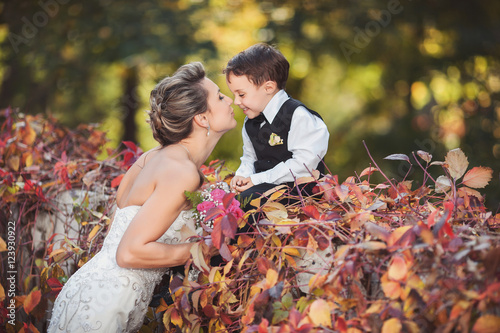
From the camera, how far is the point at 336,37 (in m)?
8.98

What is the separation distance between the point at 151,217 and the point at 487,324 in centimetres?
148

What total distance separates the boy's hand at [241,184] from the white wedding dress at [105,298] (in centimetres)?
61

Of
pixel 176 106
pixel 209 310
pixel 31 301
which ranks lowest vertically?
pixel 31 301

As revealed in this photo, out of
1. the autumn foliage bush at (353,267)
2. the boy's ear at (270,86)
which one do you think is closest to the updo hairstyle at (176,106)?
the boy's ear at (270,86)

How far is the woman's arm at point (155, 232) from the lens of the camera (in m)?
2.27

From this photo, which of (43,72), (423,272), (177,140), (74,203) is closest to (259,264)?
(423,272)

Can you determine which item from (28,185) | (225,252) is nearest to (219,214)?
(225,252)

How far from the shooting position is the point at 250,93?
3.03m

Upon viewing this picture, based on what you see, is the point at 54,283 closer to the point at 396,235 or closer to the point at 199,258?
the point at 199,258

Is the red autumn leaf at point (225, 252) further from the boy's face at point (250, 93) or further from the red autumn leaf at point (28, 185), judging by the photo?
the red autumn leaf at point (28, 185)

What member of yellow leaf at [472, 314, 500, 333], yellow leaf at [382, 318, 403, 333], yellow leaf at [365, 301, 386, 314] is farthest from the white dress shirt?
yellow leaf at [472, 314, 500, 333]

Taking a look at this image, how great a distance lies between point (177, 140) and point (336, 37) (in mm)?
6949

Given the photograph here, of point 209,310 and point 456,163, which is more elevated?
point 456,163

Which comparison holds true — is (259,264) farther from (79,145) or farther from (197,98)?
(79,145)
